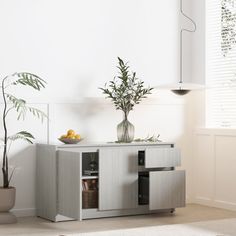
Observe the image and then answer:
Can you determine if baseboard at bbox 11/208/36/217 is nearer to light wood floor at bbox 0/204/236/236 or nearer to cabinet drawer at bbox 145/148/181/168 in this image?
light wood floor at bbox 0/204/236/236

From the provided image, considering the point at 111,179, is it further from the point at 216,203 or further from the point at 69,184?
the point at 216,203

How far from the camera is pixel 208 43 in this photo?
20.8 feet

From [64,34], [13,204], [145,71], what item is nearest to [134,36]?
[145,71]

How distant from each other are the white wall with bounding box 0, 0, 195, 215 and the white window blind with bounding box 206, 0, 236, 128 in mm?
312

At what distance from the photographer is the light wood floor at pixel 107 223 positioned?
4.92m

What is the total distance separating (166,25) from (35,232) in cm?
259

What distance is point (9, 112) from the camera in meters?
5.47

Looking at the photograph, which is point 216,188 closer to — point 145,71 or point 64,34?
point 145,71

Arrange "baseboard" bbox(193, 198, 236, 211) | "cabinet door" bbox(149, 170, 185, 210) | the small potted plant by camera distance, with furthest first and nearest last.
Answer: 1. "baseboard" bbox(193, 198, 236, 211)
2. the small potted plant
3. "cabinet door" bbox(149, 170, 185, 210)

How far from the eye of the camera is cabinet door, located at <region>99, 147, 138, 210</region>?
5348mm

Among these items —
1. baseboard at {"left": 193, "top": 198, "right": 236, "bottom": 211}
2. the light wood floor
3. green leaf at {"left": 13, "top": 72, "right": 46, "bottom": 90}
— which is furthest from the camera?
baseboard at {"left": 193, "top": 198, "right": 236, "bottom": 211}

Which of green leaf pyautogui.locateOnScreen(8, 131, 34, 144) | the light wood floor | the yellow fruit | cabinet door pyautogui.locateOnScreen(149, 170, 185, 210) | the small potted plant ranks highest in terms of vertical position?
the small potted plant

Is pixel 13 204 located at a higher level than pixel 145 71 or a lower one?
lower

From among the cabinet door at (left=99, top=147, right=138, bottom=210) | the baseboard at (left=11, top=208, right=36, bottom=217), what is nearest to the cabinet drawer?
the cabinet door at (left=99, top=147, right=138, bottom=210)
